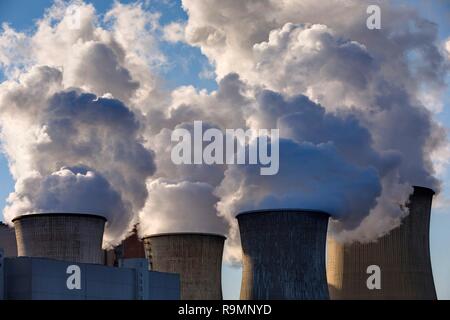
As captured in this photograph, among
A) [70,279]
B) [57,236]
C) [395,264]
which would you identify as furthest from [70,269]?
[395,264]

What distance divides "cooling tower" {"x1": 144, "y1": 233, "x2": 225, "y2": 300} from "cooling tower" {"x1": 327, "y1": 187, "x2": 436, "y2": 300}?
5884mm

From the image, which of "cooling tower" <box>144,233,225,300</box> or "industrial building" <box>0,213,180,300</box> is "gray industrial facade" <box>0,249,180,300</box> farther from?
"cooling tower" <box>144,233,225,300</box>

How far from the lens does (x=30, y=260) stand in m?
36.3

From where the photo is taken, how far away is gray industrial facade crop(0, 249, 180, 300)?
3628 cm

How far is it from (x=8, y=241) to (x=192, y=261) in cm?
1376

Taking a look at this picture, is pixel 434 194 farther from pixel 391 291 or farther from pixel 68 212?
pixel 68 212

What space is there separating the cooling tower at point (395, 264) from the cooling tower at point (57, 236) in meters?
12.8

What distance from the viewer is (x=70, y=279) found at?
123ft

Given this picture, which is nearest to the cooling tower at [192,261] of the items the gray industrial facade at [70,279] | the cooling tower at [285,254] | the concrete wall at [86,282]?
the concrete wall at [86,282]

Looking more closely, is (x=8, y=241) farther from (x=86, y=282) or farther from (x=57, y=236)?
(x=86, y=282)

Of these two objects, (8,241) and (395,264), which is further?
(8,241)

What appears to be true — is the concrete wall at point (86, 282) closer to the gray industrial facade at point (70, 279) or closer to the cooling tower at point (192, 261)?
the gray industrial facade at point (70, 279)

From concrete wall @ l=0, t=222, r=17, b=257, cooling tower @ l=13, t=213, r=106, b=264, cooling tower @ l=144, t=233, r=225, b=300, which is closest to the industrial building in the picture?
cooling tower @ l=13, t=213, r=106, b=264

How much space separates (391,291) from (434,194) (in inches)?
226
